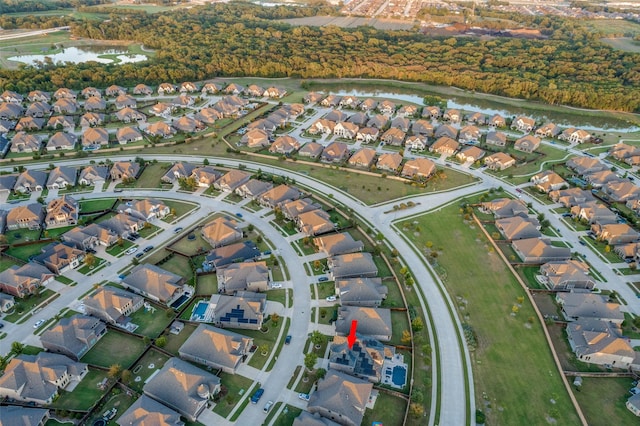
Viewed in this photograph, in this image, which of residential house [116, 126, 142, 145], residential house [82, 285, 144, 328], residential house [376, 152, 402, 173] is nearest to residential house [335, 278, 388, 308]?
residential house [82, 285, 144, 328]

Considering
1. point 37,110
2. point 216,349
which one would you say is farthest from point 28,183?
point 216,349

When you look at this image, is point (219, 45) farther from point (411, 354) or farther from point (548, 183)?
point (411, 354)

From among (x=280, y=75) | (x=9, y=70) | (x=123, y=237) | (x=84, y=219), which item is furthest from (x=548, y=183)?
(x=9, y=70)

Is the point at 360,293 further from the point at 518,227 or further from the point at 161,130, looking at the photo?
→ the point at 161,130

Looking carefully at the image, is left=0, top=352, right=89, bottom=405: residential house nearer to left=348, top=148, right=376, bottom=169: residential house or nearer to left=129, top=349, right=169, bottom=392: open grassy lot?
left=129, top=349, right=169, bottom=392: open grassy lot

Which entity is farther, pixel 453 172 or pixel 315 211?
pixel 453 172

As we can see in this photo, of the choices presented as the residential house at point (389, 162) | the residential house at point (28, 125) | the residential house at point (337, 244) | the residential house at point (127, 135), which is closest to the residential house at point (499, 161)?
the residential house at point (389, 162)
